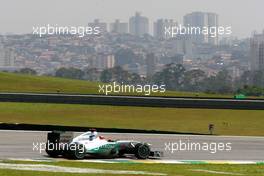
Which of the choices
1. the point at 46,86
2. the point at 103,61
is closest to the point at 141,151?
the point at 46,86

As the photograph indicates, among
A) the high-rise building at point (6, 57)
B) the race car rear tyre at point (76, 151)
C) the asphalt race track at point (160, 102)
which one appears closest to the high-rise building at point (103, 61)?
the high-rise building at point (6, 57)

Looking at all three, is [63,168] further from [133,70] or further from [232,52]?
[232,52]

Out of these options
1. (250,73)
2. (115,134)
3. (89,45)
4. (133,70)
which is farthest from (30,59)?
(115,134)

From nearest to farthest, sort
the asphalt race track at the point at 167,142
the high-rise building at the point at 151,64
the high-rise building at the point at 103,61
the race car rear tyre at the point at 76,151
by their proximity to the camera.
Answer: the race car rear tyre at the point at 76,151 < the asphalt race track at the point at 167,142 < the high-rise building at the point at 151,64 < the high-rise building at the point at 103,61

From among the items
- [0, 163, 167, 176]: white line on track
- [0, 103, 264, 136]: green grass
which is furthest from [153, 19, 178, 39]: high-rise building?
Result: [0, 163, 167, 176]: white line on track

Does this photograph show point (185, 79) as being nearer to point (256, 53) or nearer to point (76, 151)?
point (256, 53)

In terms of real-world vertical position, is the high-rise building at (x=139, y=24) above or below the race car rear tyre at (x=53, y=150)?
above

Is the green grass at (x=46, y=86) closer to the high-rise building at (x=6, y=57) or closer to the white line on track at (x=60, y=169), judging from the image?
the high-rise building at (x=6, y=57)
